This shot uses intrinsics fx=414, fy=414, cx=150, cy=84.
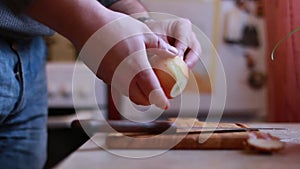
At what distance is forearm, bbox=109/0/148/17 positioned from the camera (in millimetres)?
772

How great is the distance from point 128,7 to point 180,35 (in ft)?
0.60

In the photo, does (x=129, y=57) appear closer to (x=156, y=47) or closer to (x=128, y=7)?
(x=156, y=47)

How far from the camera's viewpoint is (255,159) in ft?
1.70

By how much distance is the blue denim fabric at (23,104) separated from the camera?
753 millimetres

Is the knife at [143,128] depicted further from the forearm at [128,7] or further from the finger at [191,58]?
the forearm at [128,7]

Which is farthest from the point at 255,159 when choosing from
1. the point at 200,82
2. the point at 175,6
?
the point at 175,6

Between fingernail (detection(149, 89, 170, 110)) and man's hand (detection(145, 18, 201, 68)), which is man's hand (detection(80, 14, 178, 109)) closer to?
fingernail (detection(149, 89, 170, 110))

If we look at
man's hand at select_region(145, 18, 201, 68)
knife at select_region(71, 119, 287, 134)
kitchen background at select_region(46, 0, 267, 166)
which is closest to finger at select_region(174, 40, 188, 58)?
man's hand at select_region(145, 18, 201, 68)

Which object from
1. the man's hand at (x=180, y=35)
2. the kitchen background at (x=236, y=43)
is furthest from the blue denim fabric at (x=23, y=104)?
the kitchen background at (x=236, y=43)

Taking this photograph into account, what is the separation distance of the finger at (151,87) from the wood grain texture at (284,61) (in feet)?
1.22

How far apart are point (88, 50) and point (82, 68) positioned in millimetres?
967

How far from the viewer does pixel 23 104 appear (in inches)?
32.4

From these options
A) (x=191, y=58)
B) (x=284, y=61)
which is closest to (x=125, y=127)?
(x=191, y=58)

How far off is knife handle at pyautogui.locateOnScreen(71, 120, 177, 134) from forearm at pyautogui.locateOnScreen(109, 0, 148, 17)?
0.21 meters
